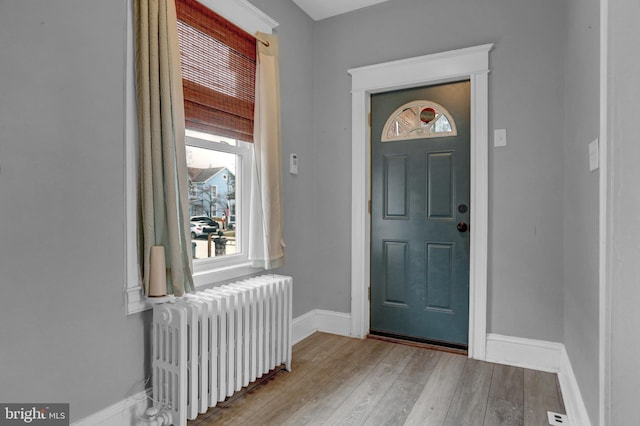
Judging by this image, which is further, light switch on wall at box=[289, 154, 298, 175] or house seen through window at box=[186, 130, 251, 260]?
light switch on wall at box=[289, 154, 298, 175]

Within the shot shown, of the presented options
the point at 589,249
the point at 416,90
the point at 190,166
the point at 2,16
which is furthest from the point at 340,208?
the point at 2,16

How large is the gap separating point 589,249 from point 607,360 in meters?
0.52

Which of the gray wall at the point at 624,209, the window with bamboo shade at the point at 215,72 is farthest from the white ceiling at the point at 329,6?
the gray wall at the point at 624,209

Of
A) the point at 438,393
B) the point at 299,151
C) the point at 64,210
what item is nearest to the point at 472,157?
the point at 299,151

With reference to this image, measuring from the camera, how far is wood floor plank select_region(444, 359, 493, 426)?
1854 mm

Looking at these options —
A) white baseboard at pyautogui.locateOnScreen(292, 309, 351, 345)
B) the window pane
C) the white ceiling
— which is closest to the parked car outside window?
the window pane

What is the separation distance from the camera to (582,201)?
176 centimetres

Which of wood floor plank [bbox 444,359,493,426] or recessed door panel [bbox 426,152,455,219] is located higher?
recessed door panel [bbox 426,152,455,219]

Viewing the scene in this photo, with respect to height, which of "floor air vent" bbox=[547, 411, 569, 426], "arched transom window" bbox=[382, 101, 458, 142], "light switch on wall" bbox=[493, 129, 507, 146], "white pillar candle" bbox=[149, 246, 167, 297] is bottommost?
"floor air vent" bbox=[547, 411, 569, 426]

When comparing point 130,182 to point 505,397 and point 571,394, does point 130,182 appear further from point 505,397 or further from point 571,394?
point 571,394

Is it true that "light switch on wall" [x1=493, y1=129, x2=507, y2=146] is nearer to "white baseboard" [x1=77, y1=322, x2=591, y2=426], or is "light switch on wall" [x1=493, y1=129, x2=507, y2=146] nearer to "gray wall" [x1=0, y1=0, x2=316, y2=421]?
"white baseboard" [x1=77, y1=322, x2=591, y2=426]

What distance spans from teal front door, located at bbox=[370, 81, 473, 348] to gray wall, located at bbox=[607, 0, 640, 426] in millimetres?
1502

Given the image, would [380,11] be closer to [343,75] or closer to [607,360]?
[343,75]

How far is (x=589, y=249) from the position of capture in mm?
1596
